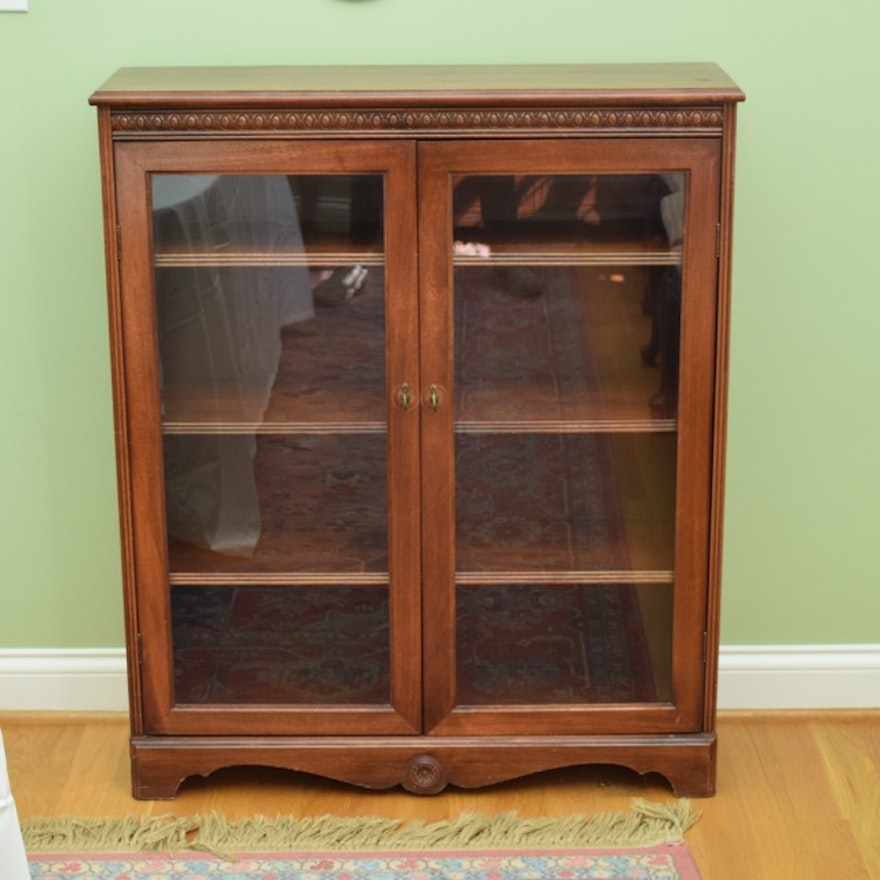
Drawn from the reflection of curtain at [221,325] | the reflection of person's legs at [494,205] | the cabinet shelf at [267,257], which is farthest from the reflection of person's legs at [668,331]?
the reflection of curtain at [221,325]

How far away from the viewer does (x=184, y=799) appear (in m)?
2.86

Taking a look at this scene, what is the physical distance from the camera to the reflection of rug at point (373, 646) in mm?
2789

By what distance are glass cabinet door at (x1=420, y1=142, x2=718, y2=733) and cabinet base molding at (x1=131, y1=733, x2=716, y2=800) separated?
29 mm

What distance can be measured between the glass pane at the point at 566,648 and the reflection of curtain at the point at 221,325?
41cm

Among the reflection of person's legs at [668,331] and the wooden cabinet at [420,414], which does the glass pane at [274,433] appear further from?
the reflection of person's legs at [668,331]

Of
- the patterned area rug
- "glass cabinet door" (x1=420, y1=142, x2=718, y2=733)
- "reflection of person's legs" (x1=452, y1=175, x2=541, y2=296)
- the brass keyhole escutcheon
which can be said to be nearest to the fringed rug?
the patterned area rug

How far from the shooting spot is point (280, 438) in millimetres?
2725

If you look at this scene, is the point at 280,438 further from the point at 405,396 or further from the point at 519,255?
the point at 519,255

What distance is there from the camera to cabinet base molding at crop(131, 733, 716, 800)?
9.23 feet

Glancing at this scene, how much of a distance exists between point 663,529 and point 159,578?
2.65ft

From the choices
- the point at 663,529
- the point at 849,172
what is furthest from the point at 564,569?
the point at 849,172

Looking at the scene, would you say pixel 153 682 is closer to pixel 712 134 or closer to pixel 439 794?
pixel 439 794

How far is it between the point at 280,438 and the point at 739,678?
39.5 inches

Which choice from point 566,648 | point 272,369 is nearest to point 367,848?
point 566,648
